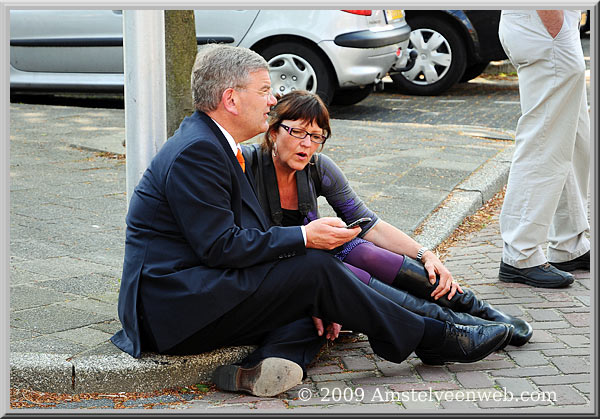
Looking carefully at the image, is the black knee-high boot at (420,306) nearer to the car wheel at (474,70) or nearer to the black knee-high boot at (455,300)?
the black knee-high boot at (455,300)

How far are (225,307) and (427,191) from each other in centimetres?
338

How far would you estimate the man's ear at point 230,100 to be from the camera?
333 cm

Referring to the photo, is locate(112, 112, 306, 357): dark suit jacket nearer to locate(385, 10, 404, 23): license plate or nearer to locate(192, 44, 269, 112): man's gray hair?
locate(192, 44, 269, 112): man's gray hair

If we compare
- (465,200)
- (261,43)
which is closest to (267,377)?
(465,200)

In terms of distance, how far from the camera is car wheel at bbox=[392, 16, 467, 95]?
10.3m

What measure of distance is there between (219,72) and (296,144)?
486mm

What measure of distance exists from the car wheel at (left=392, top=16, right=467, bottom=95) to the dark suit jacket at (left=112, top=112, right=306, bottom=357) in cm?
747

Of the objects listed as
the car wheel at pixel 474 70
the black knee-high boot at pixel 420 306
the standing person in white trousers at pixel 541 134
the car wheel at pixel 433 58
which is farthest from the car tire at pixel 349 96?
the black knee-high boot at pixel 420 306

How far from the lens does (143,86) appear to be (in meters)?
3.69

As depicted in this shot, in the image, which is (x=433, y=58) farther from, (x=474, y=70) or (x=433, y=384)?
(x=433, y=384)

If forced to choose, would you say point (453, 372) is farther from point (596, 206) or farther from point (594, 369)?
point (596, 206)

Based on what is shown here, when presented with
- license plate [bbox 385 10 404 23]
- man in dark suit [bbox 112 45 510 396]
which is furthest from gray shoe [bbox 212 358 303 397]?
license plate [bbox 385 10 404 23]

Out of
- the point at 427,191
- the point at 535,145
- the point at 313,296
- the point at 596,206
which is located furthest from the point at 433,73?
the point at 313,296

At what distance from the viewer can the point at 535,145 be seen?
4.45 m
